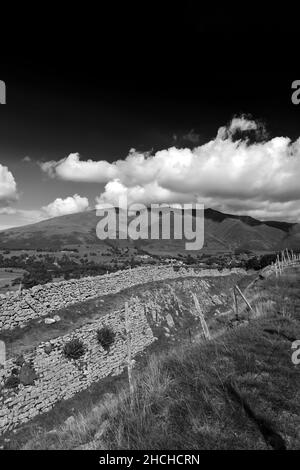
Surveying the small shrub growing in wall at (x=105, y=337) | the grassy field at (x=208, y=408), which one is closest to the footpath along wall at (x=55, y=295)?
the small shrub growing in wall at (x=105, y=337)

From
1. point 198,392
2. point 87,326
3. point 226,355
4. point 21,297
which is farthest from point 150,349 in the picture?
point 198,392

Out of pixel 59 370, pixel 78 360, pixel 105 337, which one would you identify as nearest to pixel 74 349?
pixel 78 360

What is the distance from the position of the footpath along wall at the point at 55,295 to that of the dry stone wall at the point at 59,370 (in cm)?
334

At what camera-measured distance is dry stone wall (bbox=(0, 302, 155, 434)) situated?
14156mm

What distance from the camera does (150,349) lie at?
80.0ft

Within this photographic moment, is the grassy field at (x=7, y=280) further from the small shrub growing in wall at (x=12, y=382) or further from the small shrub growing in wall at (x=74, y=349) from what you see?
the small shrub growing in wall at (x=12, y=382)

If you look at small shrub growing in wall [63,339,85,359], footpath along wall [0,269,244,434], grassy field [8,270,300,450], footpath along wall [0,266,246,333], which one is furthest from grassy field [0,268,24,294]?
grassy field [8,270,300,450]

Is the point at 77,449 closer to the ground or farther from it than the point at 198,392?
closer to the ground

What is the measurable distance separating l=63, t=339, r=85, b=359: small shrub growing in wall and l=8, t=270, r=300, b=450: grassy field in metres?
11.2

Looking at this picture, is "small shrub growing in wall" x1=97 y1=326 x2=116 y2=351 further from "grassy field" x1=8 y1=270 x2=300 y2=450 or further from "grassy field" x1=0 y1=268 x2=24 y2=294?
"grassy field" x1=0 y1=268 x2=24 y2=294
